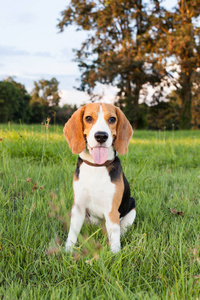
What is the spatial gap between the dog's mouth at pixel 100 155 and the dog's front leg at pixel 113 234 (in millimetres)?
552

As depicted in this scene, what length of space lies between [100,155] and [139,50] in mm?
21344

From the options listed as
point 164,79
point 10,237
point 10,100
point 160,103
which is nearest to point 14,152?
point 10,237

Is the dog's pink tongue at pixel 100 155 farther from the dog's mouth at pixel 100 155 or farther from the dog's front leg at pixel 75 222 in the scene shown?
the dog's front leg at pixel 75 222

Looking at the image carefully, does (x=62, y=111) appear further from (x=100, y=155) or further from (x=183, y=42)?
(x=100, y=155)

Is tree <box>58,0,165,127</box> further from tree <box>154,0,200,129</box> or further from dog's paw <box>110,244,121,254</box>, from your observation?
dog's paw <box>110,244,121,254</box>

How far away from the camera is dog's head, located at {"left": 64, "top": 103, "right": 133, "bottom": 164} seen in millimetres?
2283

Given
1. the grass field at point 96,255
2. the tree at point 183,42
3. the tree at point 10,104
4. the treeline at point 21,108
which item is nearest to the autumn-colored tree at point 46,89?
the treeline at point 21,108

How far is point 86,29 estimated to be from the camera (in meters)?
24.8

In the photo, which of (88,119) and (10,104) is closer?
(88,119)

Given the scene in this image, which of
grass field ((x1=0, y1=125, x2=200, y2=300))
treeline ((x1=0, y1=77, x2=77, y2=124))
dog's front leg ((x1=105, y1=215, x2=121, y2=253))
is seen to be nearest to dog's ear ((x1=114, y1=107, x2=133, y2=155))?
dog's front leg ((x1=105, y1=215, x2=121, y2=253))

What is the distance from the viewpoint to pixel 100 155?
233 centimetres

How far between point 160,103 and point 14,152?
901 inches

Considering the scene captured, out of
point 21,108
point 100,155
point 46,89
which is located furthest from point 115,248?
point 46,89

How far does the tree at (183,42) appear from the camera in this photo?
1895cm
